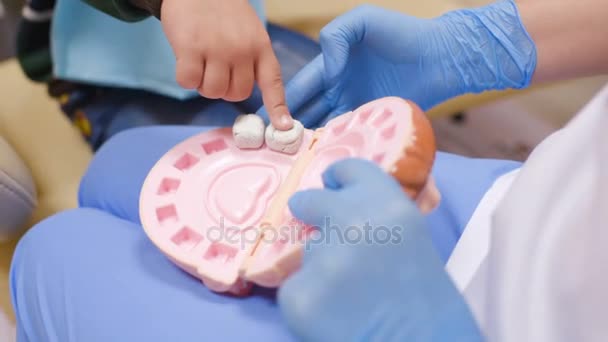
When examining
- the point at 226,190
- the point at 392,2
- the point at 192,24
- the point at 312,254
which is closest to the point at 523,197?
the point at 312,254

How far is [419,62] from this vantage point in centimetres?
73

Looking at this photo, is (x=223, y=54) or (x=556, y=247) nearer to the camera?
(x=556, y=247)

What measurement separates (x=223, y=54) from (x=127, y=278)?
281 millimetres

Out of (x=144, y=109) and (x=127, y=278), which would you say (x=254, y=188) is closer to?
(x=127, y=278)

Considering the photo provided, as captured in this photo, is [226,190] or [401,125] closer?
[401,125]

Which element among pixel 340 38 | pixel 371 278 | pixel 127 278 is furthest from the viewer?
pixel 340 38

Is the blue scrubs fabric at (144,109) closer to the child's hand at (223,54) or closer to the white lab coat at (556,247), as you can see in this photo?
the child's hand at (223,54)

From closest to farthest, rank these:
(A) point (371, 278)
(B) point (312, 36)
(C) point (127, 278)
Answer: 1. (A) point (371, 278)
2. (C) point (127, 278)
3. (B) point (312, 36)

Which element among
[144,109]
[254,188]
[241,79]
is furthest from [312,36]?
[254,188]

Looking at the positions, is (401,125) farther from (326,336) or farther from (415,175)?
(326,336)

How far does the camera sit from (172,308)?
1.70ft

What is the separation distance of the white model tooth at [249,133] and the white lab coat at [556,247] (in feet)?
0.90

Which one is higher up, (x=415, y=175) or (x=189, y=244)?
(x=415, y=175)

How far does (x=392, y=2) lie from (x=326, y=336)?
95cm
